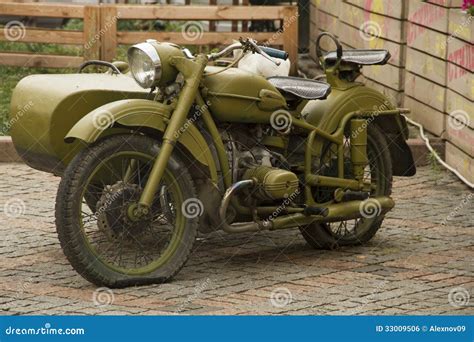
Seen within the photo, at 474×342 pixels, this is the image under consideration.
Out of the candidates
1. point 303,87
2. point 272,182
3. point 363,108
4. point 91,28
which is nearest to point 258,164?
point 272,182

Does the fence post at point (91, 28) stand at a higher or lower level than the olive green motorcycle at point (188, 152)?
lower

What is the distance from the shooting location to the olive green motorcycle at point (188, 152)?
751 centimetres

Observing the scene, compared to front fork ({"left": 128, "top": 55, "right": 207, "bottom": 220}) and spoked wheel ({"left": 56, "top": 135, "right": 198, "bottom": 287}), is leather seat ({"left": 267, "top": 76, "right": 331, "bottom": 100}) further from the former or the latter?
spoked wheel ({"left": 56, "top": 135, "right": 198, "bottom": 287})

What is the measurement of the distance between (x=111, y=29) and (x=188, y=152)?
5.77 meters

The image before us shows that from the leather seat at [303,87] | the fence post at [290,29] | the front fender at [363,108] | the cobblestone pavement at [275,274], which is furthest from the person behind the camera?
the fence post at [290,29]

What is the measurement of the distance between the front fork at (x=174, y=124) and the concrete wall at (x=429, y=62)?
140 inches

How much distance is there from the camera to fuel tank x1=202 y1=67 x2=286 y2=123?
309 inches

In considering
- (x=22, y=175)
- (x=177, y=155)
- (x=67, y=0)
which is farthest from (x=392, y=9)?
(x=67, y=0)

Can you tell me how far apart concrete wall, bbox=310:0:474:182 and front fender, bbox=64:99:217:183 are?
352 cm

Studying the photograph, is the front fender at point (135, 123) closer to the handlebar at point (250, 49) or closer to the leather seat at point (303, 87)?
the handlebar at point (250, 49)

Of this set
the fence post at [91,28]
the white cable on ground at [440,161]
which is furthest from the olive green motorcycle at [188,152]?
the fence post at [91,28]

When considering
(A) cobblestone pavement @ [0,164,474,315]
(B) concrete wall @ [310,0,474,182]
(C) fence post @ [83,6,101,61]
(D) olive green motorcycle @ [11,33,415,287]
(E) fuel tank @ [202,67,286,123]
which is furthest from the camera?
(C) fence post @ [83,6,101,61]

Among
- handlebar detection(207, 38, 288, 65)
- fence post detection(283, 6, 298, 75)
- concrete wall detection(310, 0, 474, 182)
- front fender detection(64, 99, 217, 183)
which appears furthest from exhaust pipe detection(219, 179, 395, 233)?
fence post detection(283, 6, 298, 75)

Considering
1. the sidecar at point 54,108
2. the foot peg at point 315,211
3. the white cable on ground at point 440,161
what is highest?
the sidecar at point 54,108
